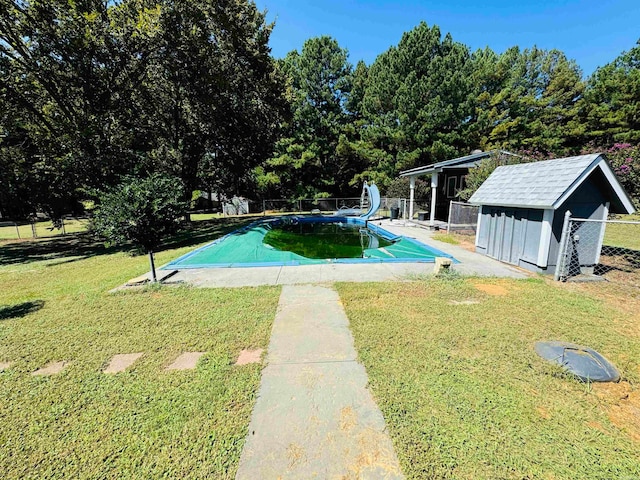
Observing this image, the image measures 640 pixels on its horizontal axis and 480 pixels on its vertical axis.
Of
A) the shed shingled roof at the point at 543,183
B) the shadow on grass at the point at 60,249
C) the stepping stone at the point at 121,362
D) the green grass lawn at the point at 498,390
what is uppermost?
the shed shingled roof at the point at 543,183

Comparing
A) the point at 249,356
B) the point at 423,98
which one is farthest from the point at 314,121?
the point at 249,356

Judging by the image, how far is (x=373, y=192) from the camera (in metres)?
17.8

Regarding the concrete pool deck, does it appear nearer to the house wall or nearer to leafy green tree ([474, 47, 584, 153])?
the house wall

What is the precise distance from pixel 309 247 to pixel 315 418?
985 centimetres

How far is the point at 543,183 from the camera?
6.53 m

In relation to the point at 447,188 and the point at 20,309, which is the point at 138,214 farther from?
the point at 447,188

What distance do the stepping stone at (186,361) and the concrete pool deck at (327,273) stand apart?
8.58ft

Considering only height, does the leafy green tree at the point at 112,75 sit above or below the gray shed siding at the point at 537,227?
above

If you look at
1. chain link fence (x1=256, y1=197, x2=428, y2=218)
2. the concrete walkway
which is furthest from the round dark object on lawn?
chain link fence (x1=256, y1=197, x2=428, y2=218)

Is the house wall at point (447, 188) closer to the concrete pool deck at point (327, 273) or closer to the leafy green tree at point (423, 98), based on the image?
the leafy green tree at point (423, 98)

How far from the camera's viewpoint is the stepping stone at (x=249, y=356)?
3.28 meters

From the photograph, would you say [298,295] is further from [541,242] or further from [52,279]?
[52,279]

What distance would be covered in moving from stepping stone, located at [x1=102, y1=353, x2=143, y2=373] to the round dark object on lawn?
4.82m

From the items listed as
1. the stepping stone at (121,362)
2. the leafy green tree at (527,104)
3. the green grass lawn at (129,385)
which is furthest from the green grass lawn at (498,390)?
the leafy green tree at (527,104)
